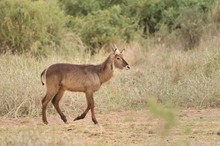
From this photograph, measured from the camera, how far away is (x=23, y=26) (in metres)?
18.8

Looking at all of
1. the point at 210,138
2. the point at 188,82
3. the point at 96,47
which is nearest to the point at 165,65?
the point at 188,82

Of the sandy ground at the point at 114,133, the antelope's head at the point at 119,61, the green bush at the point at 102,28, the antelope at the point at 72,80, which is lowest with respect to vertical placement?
the sandy ground at the point at 114,133

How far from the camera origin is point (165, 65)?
18.4 m

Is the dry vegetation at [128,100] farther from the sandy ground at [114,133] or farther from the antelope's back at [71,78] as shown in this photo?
the antelope's back at [71,78]

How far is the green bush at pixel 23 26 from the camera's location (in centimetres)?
1861

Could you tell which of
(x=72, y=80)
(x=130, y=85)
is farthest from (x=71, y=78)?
(x=130, y=85)

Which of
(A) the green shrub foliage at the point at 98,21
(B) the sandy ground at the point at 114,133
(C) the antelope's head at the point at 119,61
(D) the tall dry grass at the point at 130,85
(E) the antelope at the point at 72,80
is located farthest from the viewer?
(A) the green shrub foliage at the point at 98,21

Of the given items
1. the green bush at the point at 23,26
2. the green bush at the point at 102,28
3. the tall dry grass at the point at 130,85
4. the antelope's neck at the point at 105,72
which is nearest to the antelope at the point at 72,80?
the antelope's neck at the point at 105,72

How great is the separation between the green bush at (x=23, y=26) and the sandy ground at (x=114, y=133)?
19.8 feet

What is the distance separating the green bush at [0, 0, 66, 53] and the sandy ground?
604 centimetres

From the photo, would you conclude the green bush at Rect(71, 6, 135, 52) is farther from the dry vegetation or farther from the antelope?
the antelope

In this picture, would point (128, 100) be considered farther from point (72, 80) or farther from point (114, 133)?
point (114, 133)

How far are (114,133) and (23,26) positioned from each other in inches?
369

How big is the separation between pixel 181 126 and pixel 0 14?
957 cm
